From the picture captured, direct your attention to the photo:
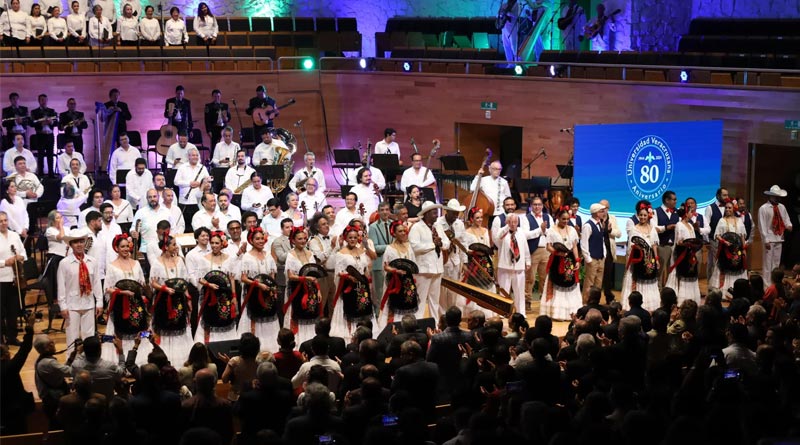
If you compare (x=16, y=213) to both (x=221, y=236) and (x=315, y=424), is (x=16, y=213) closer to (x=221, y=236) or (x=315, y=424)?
(x=221, y=236)

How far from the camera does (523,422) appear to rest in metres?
6.47

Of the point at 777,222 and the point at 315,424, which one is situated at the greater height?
the point at 777,222

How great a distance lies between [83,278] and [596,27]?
1242 centimetres

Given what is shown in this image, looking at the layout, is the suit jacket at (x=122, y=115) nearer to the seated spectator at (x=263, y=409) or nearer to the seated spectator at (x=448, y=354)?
the seated spectator at (x=448, y=354)

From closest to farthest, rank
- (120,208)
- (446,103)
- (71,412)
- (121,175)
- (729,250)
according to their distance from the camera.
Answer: (71,412) → (729,250) → (120,208) → (121,175) → (446,103)

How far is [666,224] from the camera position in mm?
12852

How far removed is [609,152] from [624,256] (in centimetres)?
141

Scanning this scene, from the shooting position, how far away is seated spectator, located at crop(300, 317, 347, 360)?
8180 mm

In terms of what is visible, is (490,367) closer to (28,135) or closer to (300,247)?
(300,247)

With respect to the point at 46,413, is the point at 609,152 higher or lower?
higher

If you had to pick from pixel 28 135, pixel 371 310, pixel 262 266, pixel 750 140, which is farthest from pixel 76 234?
pixel 750 140

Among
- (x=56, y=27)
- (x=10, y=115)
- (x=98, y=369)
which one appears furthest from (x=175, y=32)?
(x=98, y=369)

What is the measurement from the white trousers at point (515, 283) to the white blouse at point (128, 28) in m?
9.37

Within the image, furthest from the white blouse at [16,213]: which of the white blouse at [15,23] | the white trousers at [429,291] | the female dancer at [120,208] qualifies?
the white blouse at [15,23]
